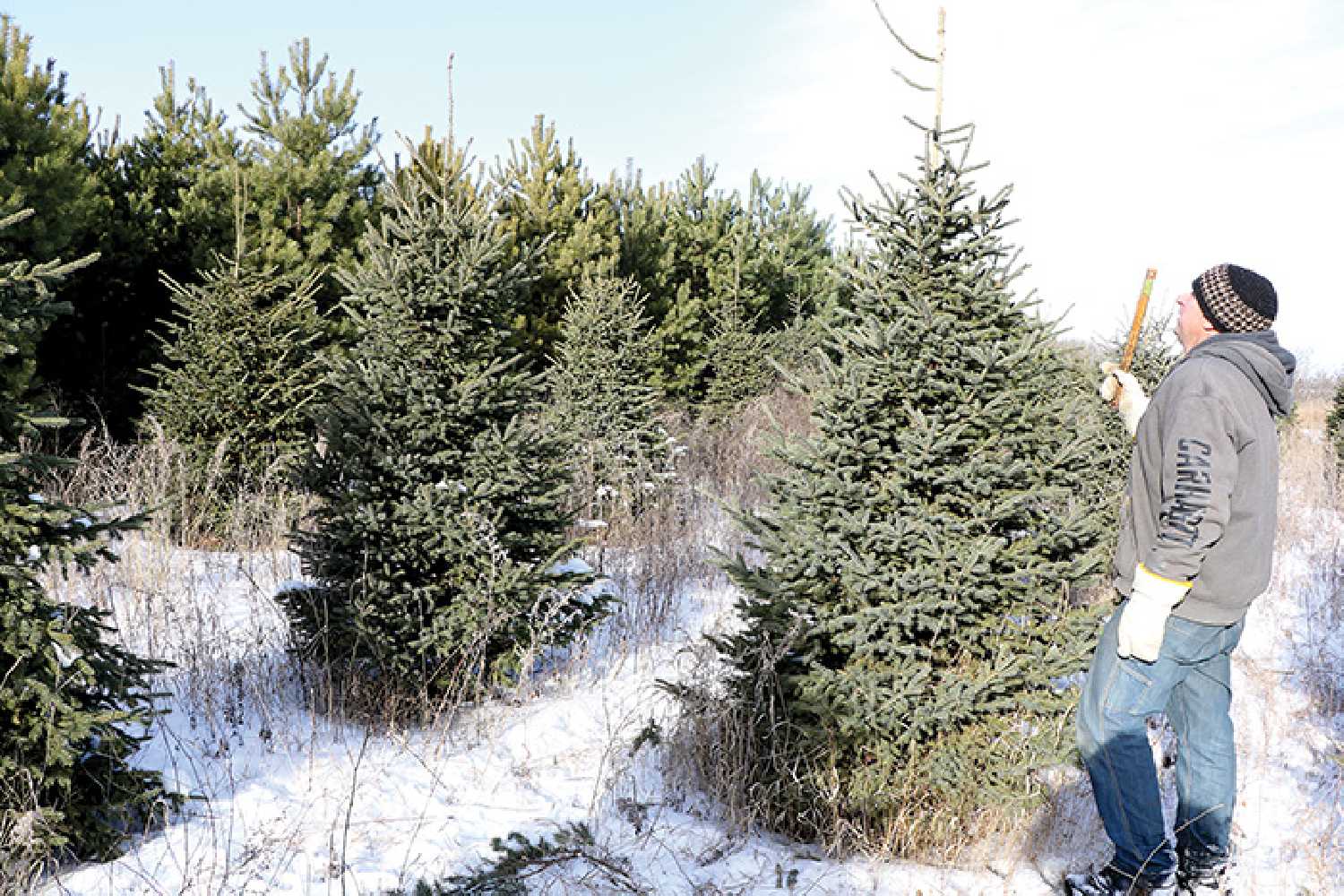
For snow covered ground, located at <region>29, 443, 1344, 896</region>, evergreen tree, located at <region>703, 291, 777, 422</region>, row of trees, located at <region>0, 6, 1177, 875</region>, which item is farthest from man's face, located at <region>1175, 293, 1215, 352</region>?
evergreen tree, located at <region>703, 291, 777, 422</region>

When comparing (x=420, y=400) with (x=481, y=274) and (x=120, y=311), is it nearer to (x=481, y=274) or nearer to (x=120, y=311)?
(x=481, y=274)

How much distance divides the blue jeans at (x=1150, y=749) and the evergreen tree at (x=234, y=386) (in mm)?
7506

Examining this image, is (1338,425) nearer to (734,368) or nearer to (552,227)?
(734,368)

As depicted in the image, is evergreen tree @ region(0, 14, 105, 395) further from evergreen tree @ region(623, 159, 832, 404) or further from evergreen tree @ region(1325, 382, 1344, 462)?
evergreen tree @ region(1325, 382, 1344, 462)

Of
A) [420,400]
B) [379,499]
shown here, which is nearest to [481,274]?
[420,400]

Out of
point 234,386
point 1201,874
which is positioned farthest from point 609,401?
point 1201,874

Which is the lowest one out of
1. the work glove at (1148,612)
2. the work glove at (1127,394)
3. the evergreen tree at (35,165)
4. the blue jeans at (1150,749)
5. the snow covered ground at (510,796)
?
the snow covered ground at (510,796)

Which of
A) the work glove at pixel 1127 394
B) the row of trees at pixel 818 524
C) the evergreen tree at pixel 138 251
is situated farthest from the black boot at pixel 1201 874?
the evergreen tree at pixel 138 251

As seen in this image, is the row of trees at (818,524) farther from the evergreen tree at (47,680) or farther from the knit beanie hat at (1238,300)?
the knit beanie hat at (1238,300)

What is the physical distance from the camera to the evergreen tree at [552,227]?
12.8 m

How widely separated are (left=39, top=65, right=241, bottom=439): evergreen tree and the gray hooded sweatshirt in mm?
9925

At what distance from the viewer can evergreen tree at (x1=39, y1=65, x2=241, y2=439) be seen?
33.3 ft

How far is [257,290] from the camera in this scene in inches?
342

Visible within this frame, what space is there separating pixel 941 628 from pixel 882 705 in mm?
382
